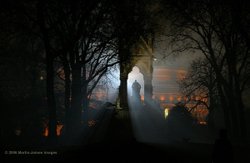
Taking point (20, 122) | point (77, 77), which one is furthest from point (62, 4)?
point (20, 122)

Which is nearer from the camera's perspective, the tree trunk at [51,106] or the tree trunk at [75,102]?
the tree trunk at [51,106]

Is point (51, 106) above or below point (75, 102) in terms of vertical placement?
below

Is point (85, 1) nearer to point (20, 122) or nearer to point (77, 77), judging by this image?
point (77, 77)

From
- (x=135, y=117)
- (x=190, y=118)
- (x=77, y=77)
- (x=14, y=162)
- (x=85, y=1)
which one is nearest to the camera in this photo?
(x=14, y=162)

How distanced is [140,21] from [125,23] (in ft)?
4.55

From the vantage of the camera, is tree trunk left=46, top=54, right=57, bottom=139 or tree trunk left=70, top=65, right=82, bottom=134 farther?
tree trunk left=70, top=65, right=82, bottom=134

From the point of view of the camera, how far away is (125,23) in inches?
893

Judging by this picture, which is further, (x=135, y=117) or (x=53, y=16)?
(x=135, y=117)

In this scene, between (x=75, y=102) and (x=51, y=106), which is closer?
(x=51, y=106)

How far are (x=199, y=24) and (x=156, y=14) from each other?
116 inches

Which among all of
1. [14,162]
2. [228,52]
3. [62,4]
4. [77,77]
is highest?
[62,4]

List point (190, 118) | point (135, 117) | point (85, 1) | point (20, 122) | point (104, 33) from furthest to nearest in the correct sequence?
point (190, 118) → point (135, 117) → point (20, 122) → point (104, 33) → point (85, 1)

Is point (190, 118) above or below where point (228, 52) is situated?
below

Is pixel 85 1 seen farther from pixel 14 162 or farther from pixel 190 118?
pixel 190 118
